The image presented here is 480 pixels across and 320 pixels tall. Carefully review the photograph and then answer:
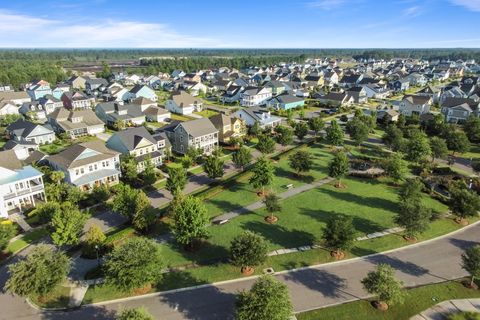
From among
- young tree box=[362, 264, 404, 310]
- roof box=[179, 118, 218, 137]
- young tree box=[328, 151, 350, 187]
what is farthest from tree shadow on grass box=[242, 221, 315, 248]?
roof box=[179, 118, 218, 137]

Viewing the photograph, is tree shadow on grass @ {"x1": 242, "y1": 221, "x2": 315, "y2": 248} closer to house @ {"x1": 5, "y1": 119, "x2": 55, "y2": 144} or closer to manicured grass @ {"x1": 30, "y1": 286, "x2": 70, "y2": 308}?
manicured grass @ {"x1": 30, "y1": 286, "x2": 70, "y2": 308}

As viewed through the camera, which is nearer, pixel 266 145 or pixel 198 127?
pixel 266 145

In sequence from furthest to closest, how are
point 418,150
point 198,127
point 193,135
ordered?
1. point 198,127
2. point 193,135
3. point 418,150

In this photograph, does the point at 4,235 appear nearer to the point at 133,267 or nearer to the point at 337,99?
the point at 133,267

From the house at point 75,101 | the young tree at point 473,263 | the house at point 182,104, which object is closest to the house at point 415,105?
the house at point 182,104

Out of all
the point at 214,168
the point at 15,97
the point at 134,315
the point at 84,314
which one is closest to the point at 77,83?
the point at 15,97

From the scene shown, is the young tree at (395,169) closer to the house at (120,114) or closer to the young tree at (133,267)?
the young tree at (133,267)
